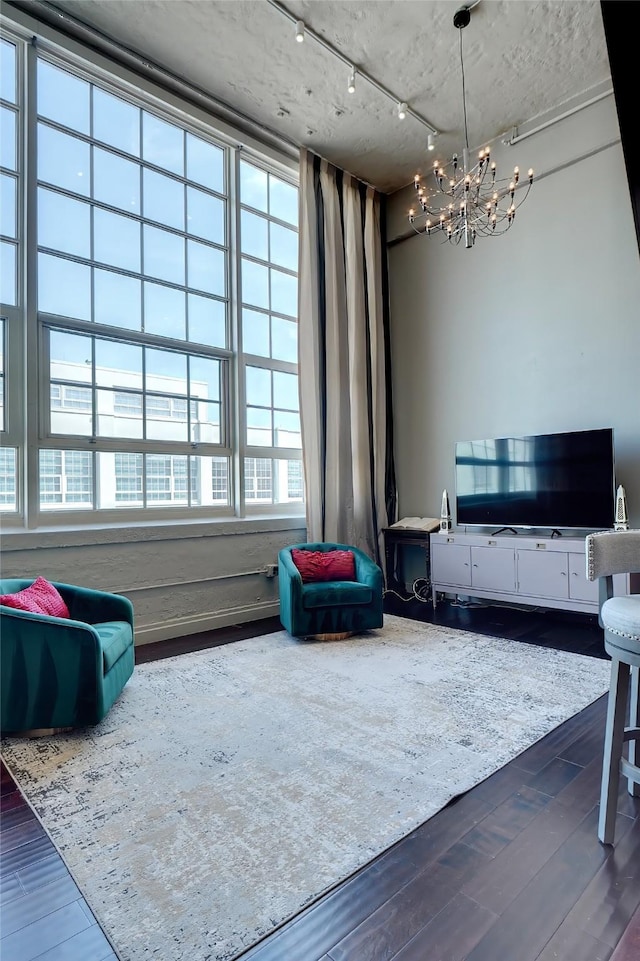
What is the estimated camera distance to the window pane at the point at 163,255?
4008 millimetres

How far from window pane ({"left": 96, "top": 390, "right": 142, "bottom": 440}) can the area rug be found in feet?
5.58

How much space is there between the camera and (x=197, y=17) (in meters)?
3.45

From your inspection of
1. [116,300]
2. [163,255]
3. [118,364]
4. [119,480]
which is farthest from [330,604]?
[163,255]

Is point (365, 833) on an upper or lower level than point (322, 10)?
lower

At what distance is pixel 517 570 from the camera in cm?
404

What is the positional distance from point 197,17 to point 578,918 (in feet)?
16.3

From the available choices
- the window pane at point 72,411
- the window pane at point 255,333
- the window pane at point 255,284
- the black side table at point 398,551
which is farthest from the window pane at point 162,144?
the black side table at point 398,551

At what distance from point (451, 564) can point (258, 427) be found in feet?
6.96

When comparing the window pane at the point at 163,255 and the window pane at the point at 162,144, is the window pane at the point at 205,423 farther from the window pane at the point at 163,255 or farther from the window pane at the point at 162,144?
the window pane at the point at 162,144

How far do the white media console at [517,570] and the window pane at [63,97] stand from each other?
14.0 feet

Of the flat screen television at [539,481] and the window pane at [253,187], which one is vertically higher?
the window pane at [253,187]

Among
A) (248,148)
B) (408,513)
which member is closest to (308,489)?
(408,513)

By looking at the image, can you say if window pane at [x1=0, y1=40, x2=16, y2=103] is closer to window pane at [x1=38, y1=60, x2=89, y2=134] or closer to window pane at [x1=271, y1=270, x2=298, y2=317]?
window pane at [x1=38, y1=60, x2=89, y2=134]

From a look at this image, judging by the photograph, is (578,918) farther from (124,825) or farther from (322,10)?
(322,10)
